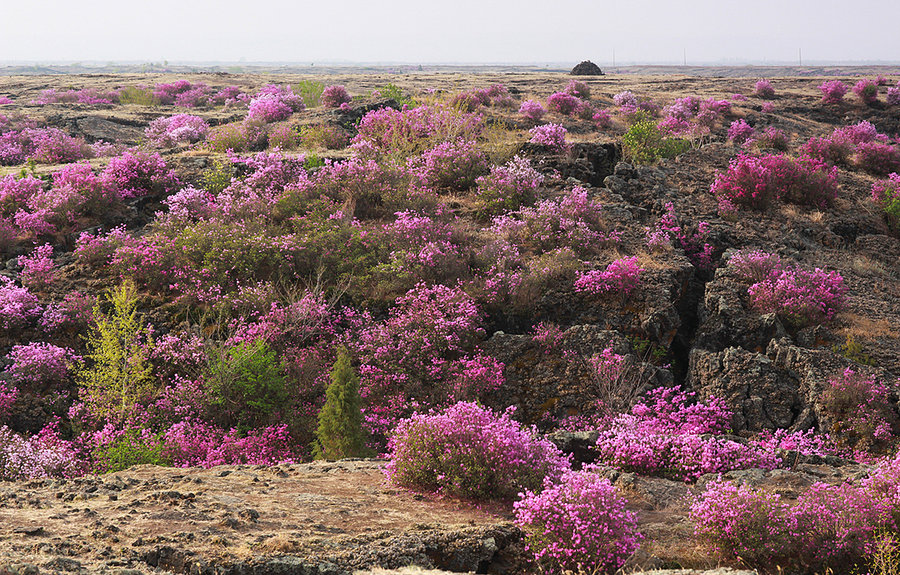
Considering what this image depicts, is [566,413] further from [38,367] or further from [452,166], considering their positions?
[452,166]

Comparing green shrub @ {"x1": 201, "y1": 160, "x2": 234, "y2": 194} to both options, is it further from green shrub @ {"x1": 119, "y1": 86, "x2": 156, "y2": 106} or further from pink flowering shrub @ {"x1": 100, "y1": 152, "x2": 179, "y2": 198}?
green shrub @ {"x1": 119, "y1": 86, "x2": 156, "y2": 106}

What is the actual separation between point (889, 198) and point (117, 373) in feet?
60.3

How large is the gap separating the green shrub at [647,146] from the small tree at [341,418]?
13.7 metres

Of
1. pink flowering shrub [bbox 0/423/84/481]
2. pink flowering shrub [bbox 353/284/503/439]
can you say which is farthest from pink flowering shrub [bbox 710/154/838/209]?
pink flowering shrub [bbox 0/423/84/481]

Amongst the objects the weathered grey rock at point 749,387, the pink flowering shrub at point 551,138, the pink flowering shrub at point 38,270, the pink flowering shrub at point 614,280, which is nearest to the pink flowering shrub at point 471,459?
the weathered grey rock at point 749,387

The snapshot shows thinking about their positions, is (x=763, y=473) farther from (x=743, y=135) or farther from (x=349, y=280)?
(x=743, y=135)

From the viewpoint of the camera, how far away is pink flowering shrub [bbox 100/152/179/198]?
1585cm

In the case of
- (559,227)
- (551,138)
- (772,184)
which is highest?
(551,138)

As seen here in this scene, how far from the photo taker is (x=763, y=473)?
21.8ft

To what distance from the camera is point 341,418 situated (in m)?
8.19

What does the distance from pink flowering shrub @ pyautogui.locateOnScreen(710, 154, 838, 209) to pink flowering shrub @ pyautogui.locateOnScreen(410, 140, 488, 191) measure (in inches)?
249

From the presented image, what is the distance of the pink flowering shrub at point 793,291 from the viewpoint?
1094cm

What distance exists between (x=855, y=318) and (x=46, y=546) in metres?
12.4

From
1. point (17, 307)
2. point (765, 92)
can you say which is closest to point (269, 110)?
point (17, 307)
